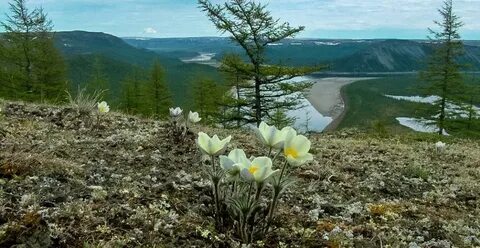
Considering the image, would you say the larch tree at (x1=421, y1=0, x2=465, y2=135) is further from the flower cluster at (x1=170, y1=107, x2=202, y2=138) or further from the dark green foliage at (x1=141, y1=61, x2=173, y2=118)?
the flower cluster at (x1=170, y1=107, x2=202, y2=138)

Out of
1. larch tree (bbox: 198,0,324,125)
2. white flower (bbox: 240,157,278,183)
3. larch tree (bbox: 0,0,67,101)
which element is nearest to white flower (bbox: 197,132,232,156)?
white flower (bbox: 240,157,278,183)

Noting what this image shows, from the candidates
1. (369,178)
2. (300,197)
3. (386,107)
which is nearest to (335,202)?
(300,197)

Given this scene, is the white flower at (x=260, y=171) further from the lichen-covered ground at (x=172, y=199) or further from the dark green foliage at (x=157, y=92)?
the dark green foliage at (x=157, y=92)

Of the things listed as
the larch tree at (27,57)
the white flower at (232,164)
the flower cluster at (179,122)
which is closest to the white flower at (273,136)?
the white flower at (232,164)

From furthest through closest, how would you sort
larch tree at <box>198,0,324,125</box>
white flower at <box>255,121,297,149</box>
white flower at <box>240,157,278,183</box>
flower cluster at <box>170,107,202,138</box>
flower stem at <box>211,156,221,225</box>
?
larch tree at <box>198,0,324,125</box>
flower cluster at <box>170,107,202,138</box>
flower stem at <box>211,156,221,225</box>
white flower at <box>255,121,297,149</box>
white flower at <box>240,157,278,183</box>

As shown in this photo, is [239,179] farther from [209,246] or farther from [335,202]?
[335,202]
